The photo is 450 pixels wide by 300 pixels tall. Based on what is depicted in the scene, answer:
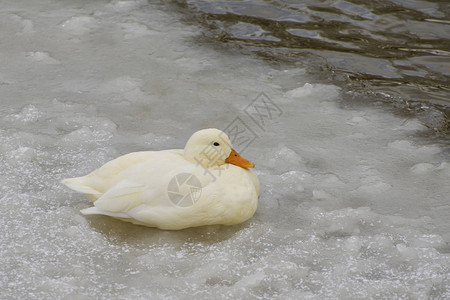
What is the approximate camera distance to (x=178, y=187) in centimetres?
317

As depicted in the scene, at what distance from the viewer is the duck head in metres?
3.36

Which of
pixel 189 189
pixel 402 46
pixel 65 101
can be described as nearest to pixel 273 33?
pixel 402 46

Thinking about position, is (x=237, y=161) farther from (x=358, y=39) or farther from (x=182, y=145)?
(x=358, y=39)

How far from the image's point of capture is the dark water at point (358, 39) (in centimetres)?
502

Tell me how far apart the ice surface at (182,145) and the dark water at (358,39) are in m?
0.28

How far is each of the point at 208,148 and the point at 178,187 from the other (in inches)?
12.8

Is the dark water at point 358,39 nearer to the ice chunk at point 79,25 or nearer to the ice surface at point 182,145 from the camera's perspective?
the ice surface at point 182,145

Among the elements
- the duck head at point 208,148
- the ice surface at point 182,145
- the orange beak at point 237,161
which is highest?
the duck head at point 208,148

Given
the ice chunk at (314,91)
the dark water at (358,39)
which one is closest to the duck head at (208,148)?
the ice chunk at (314,91)

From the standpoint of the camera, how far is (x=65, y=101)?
15.4 feet

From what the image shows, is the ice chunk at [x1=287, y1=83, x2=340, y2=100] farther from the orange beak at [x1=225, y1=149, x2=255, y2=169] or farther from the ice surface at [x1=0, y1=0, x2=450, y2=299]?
the orange beak at [x1=225, y1=149, x2=255, y2=169]

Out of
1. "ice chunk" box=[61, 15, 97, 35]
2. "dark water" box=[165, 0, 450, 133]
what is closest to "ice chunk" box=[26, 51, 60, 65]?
"ice chunk" box=[61, 15, 97, 35]

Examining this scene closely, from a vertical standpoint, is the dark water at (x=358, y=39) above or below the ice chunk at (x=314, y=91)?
above

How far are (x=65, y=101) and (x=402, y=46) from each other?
3.02 m
